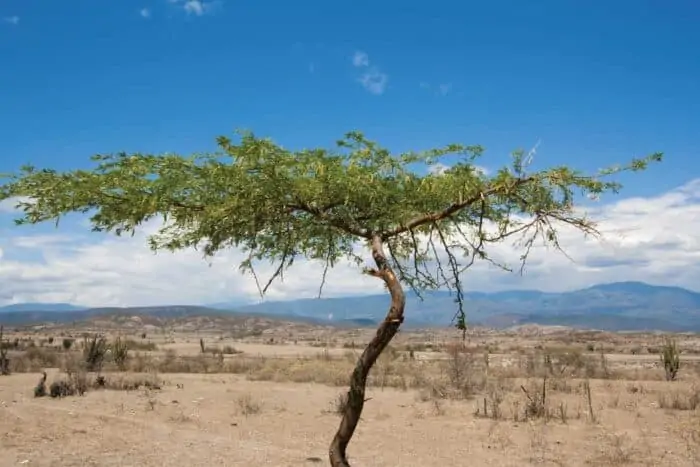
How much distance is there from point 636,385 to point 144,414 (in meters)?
16.9

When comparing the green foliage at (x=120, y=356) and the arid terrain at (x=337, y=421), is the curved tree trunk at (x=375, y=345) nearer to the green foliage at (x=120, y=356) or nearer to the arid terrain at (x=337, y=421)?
the arid terrain at (x=337, y=421)

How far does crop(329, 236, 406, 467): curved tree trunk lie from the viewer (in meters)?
7.83

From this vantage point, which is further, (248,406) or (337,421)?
(248,406)

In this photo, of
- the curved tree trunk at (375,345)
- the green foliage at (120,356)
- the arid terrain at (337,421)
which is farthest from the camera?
the green foliage at (120,356)

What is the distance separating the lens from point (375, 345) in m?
8.01

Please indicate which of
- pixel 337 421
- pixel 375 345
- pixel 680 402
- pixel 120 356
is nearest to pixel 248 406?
pixel 337 421

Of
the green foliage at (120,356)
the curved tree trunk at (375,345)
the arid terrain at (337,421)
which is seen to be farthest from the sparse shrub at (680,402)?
the green foliage at (120,356)

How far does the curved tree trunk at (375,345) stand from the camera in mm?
7828

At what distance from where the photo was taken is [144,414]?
17.3 metres

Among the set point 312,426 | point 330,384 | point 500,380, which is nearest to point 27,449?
point 312,426

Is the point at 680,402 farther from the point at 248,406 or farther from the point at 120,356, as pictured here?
the point at 120,356

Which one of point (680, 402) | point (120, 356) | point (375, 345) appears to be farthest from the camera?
point (120, 356)

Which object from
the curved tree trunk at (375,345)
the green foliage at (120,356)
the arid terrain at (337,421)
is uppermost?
the curved tree trunk at (375,345)

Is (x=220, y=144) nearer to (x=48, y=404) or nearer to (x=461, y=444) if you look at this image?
(x=461, y=444)
